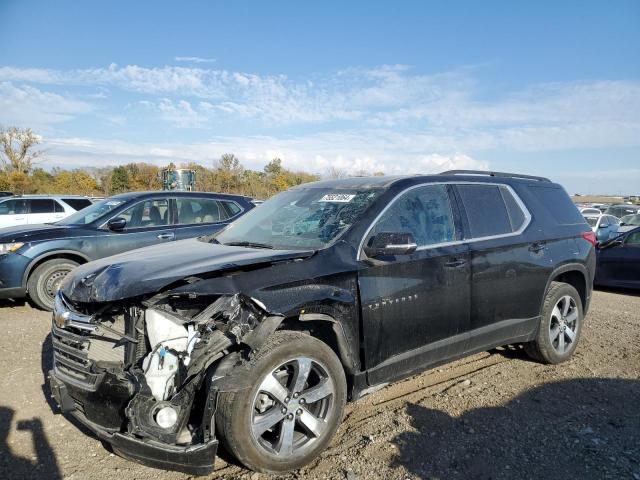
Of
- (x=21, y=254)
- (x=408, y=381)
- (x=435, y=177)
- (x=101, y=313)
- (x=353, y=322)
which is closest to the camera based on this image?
(x=101, y=313)

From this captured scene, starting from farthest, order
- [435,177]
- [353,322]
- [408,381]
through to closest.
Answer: [408,381], [435,177], [353,322]

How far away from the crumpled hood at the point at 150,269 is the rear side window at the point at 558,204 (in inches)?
115

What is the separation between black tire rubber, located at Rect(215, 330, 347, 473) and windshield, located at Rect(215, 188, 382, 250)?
29.9 inches

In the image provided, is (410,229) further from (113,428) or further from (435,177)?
(113,428)

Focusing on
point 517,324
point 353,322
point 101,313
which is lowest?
point 517,324

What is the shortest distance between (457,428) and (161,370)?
2.17 m

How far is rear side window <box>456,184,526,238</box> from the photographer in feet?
13.5

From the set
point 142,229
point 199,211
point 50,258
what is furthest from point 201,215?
point 50,258

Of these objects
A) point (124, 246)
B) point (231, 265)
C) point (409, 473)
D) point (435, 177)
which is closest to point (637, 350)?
point (435, 177)

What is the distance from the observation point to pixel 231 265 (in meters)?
2.91

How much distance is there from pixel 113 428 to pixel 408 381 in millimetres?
2631

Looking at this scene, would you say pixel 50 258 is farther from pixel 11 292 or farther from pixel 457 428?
pixel 457 428

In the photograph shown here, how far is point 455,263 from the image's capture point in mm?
3777

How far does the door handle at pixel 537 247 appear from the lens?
4.40m
